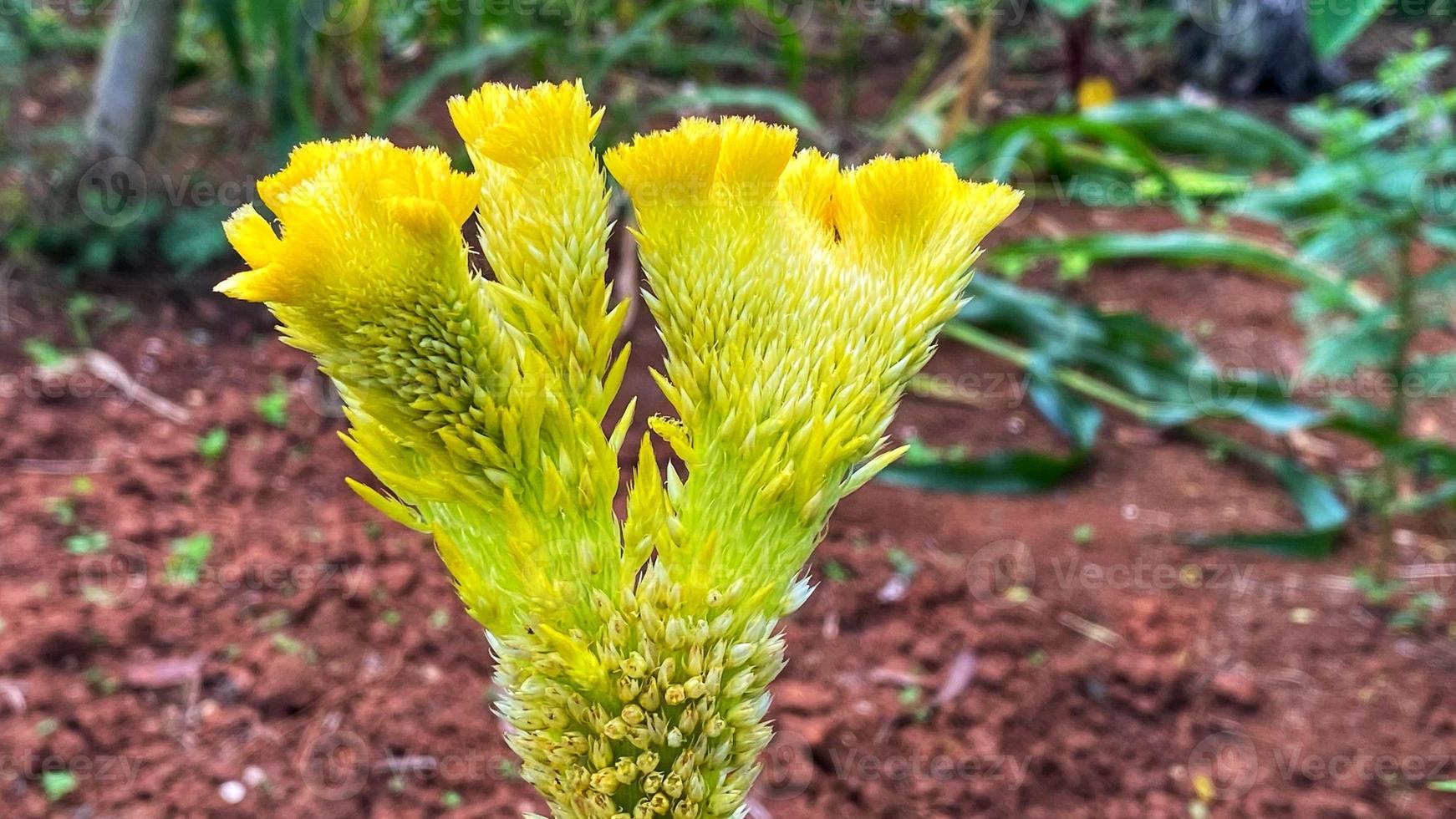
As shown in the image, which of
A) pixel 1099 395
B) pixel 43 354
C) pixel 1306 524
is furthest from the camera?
pixel 1099 395

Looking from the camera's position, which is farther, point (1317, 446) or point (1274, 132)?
point (1274, 132)

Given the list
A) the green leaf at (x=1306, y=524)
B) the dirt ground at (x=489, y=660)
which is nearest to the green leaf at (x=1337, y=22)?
the dirt ground at (x=489, y=660)

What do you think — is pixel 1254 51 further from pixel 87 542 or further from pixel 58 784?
pixel 58 784

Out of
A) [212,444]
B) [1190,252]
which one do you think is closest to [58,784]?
[212,444]

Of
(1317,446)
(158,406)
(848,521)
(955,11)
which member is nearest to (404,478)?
(848,521)

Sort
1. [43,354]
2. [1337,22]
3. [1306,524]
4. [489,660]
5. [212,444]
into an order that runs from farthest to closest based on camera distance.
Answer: [1306,524]
[43,354]
[212,444]
[489,660]
[1337,22]

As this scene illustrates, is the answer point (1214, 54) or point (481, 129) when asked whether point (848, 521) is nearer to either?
point (481, 129)

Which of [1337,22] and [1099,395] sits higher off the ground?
[1337,22]
